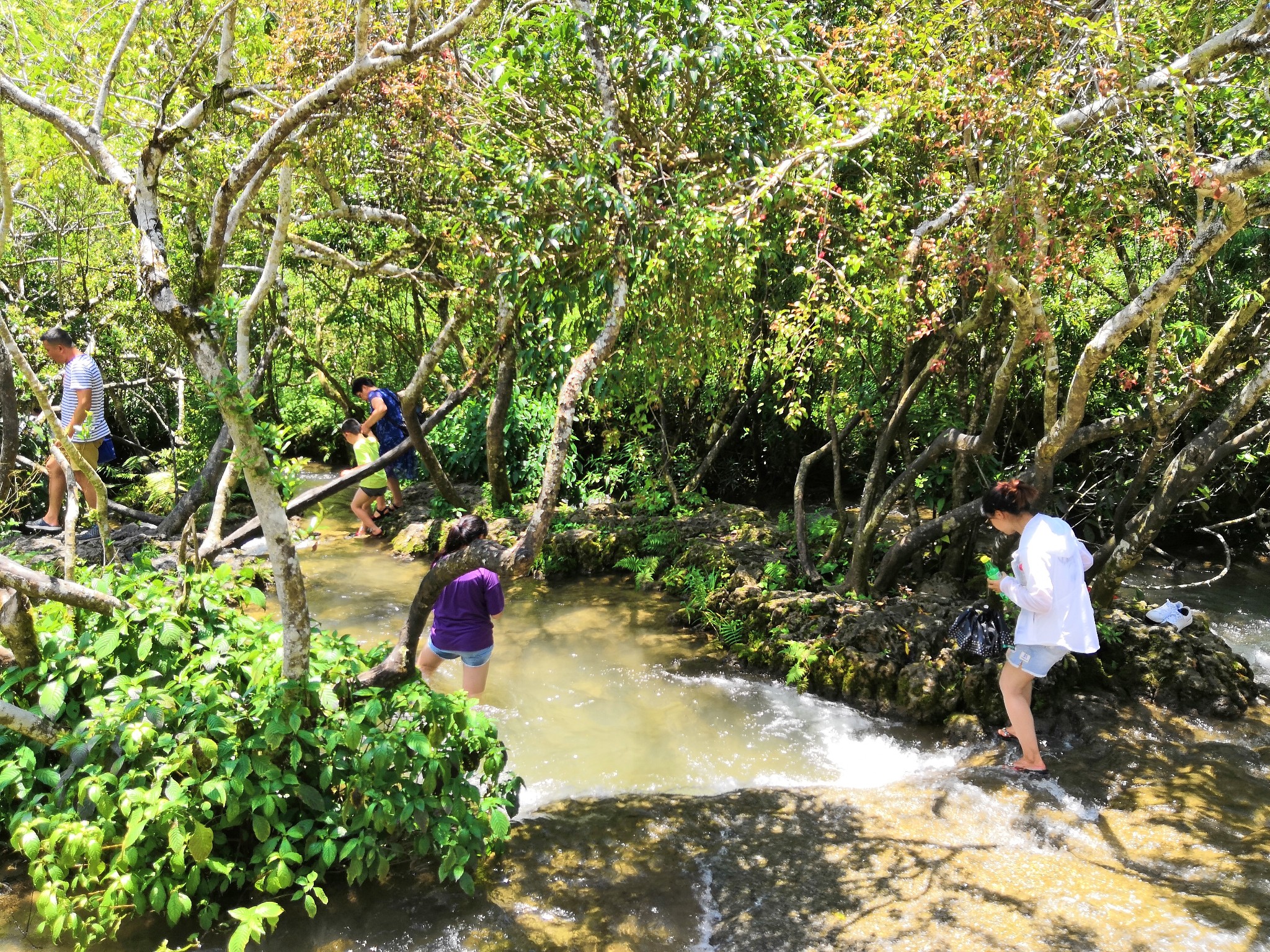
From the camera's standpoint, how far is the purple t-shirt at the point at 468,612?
17.0 feet

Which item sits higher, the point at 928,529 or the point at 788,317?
the point at 788,317

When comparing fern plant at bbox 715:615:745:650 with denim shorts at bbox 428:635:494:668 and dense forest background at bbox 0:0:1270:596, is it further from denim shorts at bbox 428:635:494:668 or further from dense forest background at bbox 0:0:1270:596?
denim shorts at bbox 428:635:494:668

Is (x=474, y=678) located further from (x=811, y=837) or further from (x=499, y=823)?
(x=811, y=837)

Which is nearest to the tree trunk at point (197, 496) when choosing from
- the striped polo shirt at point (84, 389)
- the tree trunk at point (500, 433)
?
the striped polo shirt at point (84, 389)

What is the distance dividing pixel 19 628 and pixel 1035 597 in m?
5.31

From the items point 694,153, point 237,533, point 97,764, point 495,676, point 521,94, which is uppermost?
point 521,94

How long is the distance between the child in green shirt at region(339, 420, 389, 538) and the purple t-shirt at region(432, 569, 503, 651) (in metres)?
4.30

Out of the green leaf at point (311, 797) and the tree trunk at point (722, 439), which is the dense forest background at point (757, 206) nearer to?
the tree trunk at point (722, 439)

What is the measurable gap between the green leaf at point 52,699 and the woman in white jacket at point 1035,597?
16.2 ft

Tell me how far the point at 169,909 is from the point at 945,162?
5.87 meters

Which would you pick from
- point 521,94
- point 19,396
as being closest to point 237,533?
point 521,94

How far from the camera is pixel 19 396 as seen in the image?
9789mm

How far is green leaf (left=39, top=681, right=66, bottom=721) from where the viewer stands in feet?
12.6

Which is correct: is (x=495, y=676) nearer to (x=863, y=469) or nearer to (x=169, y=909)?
(x=169, y=909)
